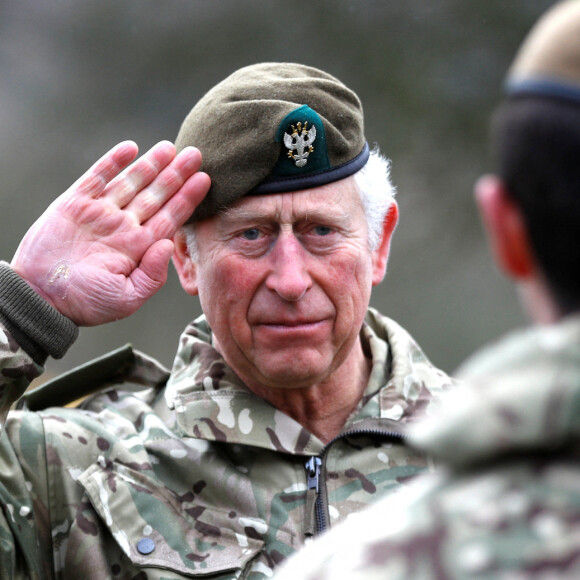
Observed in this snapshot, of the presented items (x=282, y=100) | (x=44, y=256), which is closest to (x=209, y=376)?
(x=44, y=256)

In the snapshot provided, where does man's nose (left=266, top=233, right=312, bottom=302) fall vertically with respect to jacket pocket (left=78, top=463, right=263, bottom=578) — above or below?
above

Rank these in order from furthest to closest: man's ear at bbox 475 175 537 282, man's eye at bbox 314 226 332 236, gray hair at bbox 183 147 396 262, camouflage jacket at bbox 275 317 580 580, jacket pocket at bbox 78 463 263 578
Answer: gray hair at bbox 183 147 396 262 → man's eye at bbox 314 226 332 236 → jacket pocket at bbox 78 463 263 578 → man's ear at bbox 475 175 537 282 → camouflage jacket at bbox 275 317 580 580

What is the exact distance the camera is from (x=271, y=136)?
8.74 feet

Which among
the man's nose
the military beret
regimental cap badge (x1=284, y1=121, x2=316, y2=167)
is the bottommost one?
the man's nose

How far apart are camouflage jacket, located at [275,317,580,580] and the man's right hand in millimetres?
1638

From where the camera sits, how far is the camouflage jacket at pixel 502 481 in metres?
1.04

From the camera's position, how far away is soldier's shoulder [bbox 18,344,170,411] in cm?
289

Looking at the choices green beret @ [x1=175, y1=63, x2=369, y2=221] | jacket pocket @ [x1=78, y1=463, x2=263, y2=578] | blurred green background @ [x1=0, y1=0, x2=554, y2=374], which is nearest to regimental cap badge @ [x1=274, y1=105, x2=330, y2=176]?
green beret @ [x1=175, y1=63, x2=369, y2=221]

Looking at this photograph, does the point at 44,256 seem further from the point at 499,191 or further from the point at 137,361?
the point at 499,191

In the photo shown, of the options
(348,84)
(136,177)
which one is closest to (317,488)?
(136,177)

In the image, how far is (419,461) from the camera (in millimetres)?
2695

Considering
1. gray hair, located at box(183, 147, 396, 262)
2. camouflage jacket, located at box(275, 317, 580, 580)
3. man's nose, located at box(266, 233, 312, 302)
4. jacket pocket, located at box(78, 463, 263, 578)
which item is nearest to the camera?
camouflage jacket, located at box(275, 317, 580, 580)

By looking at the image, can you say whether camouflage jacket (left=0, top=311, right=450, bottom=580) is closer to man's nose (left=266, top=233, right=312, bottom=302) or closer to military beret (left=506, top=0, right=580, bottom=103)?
man's nose (left=266, top=233, right=312, bottom=302)

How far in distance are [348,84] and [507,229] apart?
17.5 feet
